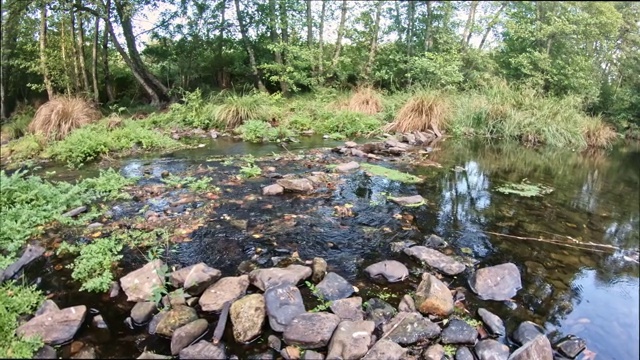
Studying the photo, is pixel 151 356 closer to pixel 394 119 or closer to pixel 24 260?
pixel 24 260

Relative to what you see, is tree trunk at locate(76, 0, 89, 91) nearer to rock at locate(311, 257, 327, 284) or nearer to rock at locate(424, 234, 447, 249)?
rock at locate(311, 257, 327, 284)

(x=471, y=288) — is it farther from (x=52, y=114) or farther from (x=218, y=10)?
(x=218, y=10)

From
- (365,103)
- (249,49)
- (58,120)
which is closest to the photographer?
(58,120)

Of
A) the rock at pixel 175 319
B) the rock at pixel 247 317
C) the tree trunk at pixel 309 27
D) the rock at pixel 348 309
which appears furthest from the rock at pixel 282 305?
the tree trunk at pixel 309 27

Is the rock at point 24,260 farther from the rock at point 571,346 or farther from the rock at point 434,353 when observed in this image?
the rock at point 571,346

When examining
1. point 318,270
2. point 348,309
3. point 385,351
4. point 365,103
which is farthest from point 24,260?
point 365,103

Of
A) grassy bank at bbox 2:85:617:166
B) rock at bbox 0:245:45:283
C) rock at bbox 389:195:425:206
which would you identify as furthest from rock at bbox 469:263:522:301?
grassy bank at bbox 2:85:617:166

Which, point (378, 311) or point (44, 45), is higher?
point (44, 45)

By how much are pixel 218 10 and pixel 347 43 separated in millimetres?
4034

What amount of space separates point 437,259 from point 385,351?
110cm

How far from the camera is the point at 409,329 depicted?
6.59 ft

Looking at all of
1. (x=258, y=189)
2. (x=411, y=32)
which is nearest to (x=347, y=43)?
(x=411, y=32)

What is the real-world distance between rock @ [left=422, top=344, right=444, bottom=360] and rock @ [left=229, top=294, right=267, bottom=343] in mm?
845

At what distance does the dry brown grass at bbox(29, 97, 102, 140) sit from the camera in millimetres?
6918
